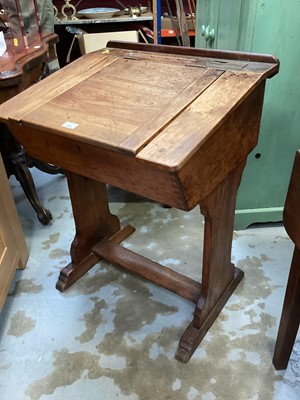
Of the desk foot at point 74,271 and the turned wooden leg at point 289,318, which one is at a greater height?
the turned wooden leg at point 289,318

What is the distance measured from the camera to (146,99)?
1.15m

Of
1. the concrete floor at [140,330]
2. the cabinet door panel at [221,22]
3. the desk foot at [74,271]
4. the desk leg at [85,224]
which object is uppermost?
the cabinet door panel at [221,22]

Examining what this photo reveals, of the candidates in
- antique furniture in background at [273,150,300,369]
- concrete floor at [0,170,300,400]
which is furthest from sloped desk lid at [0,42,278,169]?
concrete floor at [0,170,300,400]

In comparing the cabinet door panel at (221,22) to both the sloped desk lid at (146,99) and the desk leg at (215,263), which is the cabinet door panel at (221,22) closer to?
the sloped desk lid at (146,99)

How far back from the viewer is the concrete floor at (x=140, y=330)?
136 centimetres

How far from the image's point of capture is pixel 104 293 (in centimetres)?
172

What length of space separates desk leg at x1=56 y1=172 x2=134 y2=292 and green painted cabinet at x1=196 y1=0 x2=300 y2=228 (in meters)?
0.70

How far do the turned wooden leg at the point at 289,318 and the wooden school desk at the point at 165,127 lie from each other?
29cm

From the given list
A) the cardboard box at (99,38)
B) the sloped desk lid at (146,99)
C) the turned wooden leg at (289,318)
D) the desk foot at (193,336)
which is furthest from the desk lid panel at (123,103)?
the cardboard box at (99,38)

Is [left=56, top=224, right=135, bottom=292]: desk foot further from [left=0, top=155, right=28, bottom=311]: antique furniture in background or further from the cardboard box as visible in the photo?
the cardboard box

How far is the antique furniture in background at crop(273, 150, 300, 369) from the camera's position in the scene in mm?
1000

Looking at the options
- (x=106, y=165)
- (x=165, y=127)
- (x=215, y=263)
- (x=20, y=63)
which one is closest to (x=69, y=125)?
(x=106, y=165)

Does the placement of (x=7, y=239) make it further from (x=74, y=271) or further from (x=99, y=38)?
(x=99, y=38)

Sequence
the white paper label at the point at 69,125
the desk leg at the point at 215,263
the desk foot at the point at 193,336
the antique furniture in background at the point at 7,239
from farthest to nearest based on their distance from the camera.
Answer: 1. the antique furniture in background at the point at 7,239
2. the desk foot at the point at 193,336
3. the desk leg at the point at 215,263
4. the white paper label at the point at 69,125
